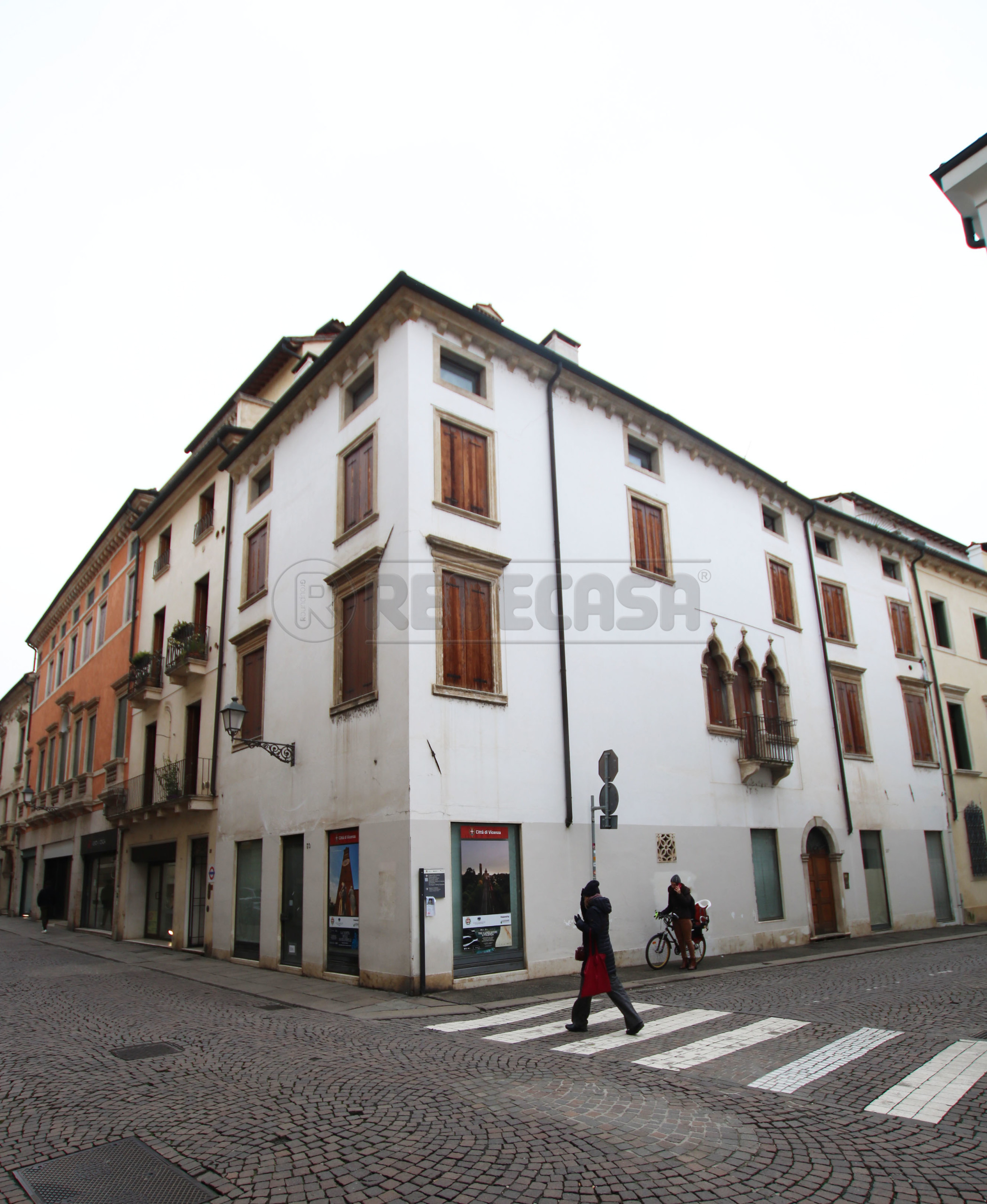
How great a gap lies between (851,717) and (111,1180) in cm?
2217

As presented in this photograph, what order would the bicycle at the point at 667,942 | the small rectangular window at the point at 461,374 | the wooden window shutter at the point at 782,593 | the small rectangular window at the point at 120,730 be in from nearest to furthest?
the bicycle at the point at 667,942 < the small rectangular window at the point at 461,374 < the wooden window shutter at the point at 782,593 < the small rectangular window at the point at 120,730

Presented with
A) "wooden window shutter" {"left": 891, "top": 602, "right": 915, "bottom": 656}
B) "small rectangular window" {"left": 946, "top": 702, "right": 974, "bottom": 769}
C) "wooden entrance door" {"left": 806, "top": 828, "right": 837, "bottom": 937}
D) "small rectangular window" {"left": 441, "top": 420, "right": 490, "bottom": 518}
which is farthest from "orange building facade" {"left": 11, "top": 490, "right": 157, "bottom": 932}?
"small rectangular window" {"left": 946, "top": 702, "right": 974, "bottom": 769}

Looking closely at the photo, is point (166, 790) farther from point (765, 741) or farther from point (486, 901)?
point (765, 741)

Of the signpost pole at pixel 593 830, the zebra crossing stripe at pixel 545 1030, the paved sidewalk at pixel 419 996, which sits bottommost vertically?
the paved sidewalk at pixel 419 996

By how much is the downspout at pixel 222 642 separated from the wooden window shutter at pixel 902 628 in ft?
65.3

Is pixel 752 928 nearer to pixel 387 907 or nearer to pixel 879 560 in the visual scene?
pixel 387 907

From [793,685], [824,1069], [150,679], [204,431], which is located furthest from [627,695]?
[204,431]

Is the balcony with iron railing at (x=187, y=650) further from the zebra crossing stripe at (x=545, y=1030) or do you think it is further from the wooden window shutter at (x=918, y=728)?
the wooden window shutter at (x=918, y=728)

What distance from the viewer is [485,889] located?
43.2ft

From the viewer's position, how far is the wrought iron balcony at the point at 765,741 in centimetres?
1912

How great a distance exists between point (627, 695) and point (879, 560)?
1443 cm

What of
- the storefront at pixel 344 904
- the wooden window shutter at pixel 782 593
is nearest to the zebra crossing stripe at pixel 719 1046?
the storefront at pixel 344 904

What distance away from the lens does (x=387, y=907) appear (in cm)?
1255

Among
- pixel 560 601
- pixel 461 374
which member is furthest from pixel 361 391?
pixel 560 601
